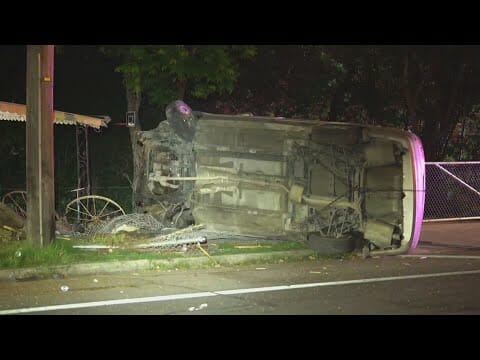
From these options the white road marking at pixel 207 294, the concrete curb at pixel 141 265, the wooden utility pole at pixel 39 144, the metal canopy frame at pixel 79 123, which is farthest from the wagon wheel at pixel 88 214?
the white road marking at pixel 207 294

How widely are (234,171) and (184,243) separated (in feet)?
5.21

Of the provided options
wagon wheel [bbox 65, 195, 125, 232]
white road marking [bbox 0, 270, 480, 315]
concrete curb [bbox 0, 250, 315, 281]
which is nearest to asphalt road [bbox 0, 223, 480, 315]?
white road marking [bbox 0, 270, 480, 315]

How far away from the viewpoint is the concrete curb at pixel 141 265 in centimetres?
866

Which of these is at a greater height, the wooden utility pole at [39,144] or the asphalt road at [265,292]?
the wooden utility pole at [39,144]

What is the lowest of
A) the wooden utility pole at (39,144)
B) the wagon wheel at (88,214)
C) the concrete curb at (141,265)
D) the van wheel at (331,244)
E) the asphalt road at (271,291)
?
the asphalt road at (271,291)

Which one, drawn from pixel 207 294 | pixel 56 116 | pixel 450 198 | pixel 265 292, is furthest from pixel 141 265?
pixel 450 198

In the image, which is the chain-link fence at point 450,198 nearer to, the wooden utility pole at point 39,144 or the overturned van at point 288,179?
the overturned van at point 288,179

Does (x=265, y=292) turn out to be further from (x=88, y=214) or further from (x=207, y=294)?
(x=88, y=214)

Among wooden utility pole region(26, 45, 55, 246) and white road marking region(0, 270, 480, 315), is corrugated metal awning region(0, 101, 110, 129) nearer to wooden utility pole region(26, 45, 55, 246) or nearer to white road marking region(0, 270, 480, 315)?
wooden utility pole region(26, 45, 55, 246)

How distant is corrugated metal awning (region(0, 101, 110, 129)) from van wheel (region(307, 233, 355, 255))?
18.1ft

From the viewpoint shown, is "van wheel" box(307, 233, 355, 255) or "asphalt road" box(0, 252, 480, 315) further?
"van wheel" box(307, 233, 355, 255)

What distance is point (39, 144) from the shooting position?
371 inches

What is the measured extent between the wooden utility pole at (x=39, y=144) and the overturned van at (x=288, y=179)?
2.57 m

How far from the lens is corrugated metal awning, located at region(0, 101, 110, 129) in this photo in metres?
11.9
